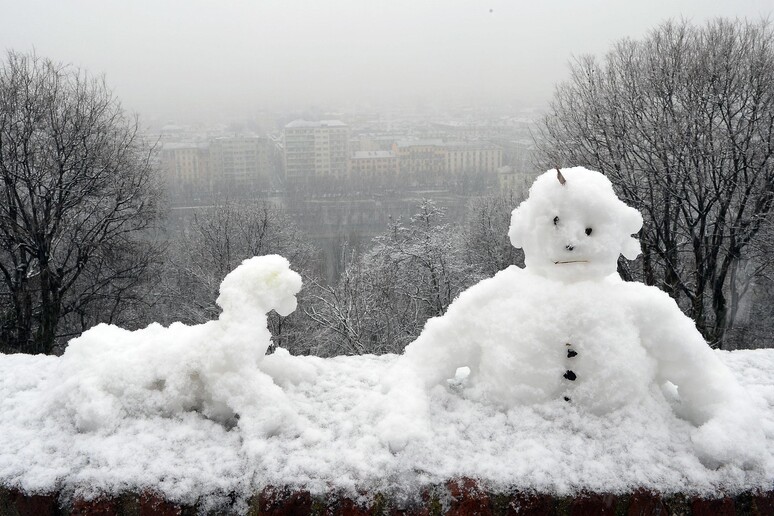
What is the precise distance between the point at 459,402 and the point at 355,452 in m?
0.57

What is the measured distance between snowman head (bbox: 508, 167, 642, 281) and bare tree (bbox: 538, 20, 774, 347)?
9.40 metres

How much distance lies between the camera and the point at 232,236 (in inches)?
817

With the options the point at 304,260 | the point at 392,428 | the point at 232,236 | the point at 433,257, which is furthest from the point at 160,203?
the point at 392,428

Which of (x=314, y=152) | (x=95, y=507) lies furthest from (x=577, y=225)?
(x=314, y=152)

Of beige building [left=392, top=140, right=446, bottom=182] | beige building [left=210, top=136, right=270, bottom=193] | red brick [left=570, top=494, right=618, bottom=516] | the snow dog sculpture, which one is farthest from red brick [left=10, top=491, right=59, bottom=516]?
beige building [left=392, top=140, right=446, bottom=182]

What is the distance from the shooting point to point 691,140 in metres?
10.7

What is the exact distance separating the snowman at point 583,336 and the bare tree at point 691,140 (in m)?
9.45

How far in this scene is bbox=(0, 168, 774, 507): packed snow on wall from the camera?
1902mm

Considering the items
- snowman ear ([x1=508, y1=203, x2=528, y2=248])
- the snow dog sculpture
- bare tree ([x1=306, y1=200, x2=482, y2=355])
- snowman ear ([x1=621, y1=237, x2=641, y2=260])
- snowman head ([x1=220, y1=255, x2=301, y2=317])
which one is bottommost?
bare tree ([x1=306, y1=200, x2=482, y2=355])

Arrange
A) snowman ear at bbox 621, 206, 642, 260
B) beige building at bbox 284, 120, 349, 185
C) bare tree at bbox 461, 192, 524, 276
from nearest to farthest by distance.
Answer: snowman ear at bbox 621, 206, 642, 260 → bare tree at bbox 461, 192, 524, 276 → beige building at bbox 284, 120, 349, 185

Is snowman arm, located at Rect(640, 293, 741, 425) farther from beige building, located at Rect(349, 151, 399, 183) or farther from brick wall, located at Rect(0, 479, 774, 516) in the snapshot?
beige building, located at Rect(349, 151, 399, 183)

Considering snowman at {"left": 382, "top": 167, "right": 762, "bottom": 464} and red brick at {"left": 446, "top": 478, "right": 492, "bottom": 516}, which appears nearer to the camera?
red brick at {"left": 446, "top": 478, "right": 492, "bottom": 516}

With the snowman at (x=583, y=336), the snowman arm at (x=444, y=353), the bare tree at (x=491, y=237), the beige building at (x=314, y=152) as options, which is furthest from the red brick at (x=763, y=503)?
the beige building at (x=314, y=152)

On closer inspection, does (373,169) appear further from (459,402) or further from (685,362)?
(685,362)
